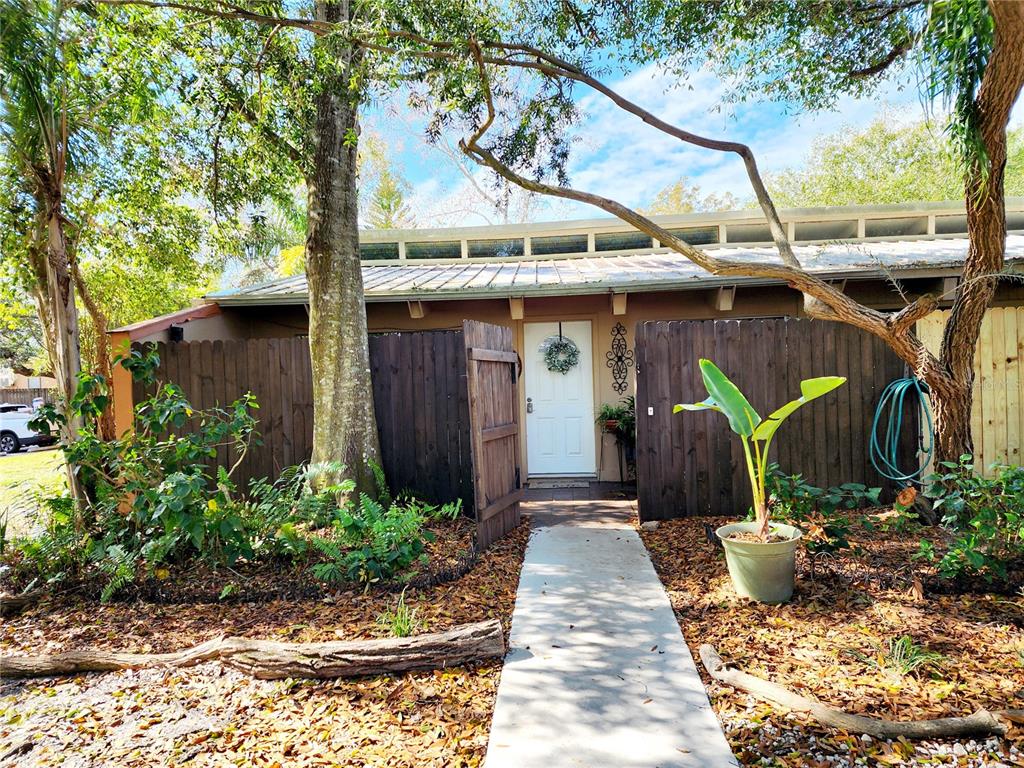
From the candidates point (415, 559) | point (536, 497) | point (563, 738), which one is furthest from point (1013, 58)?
point (536, 497)

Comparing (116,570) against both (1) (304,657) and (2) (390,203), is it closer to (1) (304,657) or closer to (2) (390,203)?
(1) (304,657)

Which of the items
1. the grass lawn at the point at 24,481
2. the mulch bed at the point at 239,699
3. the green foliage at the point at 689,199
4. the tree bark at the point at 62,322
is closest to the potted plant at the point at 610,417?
the mulch bed at the point at 239,699

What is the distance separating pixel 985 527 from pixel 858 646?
43.6 inches

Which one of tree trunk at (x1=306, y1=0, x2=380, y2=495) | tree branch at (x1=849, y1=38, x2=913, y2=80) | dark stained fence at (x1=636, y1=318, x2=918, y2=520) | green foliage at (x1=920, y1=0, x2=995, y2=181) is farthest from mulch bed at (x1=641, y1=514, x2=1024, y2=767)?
tree branch at (x1=849, y1=38, x2=913, y2=80)

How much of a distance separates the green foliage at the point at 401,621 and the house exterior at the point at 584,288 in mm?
4047

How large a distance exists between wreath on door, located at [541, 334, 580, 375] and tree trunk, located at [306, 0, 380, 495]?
10.6 ft

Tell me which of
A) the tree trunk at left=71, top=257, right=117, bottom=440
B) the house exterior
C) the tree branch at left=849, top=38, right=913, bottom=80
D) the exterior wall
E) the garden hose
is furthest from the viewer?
the tree trunk at left=71, top=257, right=117, bottom=440

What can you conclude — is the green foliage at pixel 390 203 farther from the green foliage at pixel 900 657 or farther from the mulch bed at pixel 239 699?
the green foliage at pixel 900 657

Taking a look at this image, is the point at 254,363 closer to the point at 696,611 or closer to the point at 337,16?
the point at 337,16

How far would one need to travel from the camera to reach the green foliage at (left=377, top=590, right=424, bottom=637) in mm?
3012

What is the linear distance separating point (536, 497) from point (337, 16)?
5.29m

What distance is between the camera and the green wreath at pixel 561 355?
25.0 ft

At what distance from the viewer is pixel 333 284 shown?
494 cm

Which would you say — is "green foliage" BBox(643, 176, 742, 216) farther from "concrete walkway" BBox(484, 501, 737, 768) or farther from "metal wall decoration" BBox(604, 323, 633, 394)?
"concrete walkway" BBox(484, 501, 737, 768)
